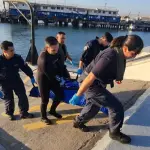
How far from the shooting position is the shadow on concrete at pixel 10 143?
380 centimetres

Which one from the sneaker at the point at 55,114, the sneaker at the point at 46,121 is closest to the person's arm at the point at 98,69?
the sneaker at the point at 46,121

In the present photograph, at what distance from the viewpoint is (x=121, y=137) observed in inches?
143

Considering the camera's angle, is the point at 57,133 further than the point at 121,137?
Yes

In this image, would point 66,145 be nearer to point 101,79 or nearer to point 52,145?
point 52,145

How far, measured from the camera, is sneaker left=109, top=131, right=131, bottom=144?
360 centimetres

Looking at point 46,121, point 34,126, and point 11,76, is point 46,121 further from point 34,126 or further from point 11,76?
point 11,76

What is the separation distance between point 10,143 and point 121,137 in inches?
64.4

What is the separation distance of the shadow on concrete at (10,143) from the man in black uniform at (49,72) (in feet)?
2.22

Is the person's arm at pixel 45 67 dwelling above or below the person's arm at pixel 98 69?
below

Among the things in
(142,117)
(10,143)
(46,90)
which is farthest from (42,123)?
(142,117)

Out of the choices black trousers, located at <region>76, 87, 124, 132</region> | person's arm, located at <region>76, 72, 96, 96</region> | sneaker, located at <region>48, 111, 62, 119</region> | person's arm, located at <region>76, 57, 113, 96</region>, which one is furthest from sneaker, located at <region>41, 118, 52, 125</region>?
person's arm, located at <region>76, 57, 113, 96</region>

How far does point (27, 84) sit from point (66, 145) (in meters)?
3.64

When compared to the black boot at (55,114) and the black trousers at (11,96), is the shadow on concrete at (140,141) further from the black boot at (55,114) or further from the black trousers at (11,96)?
the black trousers at (11,96)

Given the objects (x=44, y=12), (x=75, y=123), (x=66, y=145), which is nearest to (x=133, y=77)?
(x=75, y=123)
